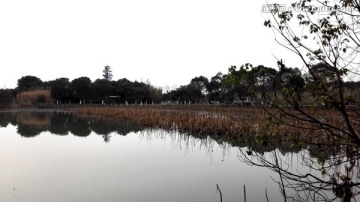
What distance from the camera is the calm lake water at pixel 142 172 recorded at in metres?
4.11

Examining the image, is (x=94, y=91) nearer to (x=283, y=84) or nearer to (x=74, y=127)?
(x=74, y=127)

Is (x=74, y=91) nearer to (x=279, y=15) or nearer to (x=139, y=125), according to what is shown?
(x=139, y=125)

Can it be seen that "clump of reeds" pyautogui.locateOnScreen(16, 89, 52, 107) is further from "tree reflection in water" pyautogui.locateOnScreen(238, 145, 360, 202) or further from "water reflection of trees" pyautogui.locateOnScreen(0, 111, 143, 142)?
"tree reflection in water" pyautogui.locateOnScreen(238, 145, 360, 202)

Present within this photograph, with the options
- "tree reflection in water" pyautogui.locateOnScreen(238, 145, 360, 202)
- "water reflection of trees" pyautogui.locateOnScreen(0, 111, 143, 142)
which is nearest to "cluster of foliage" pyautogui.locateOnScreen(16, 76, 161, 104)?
"water reflection of trees" pyautogui.locateOnScreen(0, 111, 143, 142)

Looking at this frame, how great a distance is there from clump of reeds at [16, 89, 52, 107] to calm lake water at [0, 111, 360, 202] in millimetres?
22636

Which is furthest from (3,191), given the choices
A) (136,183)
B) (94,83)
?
(94,83)

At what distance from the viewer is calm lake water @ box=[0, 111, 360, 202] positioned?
13.5 feet

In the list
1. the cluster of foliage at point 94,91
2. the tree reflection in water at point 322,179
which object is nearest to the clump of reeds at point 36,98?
the cluster of foliage at point 94,91

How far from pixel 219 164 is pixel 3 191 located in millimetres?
3649

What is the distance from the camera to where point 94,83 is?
107 feet

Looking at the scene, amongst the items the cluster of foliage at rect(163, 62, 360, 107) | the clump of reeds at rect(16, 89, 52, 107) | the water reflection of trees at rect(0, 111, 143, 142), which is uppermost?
the clump of reeds at rect(16, 89, 52, 107)

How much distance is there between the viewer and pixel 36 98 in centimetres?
2944

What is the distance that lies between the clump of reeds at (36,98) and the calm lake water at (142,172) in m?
22.6

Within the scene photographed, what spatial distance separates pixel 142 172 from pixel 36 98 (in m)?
27.3
